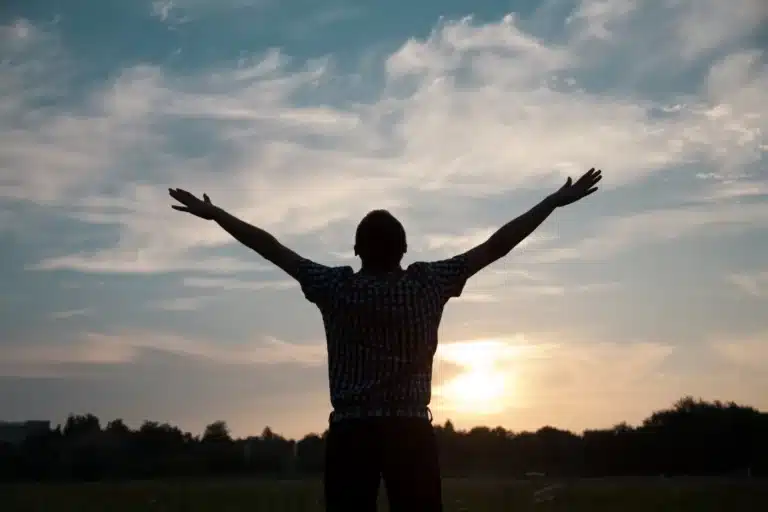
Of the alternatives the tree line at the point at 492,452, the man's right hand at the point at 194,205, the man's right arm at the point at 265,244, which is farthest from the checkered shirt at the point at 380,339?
the tree line at the point at 492,452

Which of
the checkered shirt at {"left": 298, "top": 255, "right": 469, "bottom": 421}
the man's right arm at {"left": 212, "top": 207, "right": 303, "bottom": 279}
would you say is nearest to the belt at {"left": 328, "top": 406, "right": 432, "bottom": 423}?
the checkered shirt at {"left": 298, "top": 255, "right": 469, "bottom": 421}

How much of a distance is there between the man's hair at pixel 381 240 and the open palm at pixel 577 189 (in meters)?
0.96

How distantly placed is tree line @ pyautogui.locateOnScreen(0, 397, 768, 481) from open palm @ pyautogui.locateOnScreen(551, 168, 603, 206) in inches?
2306

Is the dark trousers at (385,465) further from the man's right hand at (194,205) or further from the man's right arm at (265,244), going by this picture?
the man's right hand at (194,205)

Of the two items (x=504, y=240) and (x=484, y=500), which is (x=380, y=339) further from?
(x=484, y=500)

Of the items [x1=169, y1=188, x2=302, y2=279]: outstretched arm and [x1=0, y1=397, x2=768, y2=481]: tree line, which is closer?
[x1=169, y1=188, x2=302, y2=279]: outstretched arm

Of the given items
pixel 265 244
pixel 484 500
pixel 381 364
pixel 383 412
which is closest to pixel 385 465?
pixel 383 412

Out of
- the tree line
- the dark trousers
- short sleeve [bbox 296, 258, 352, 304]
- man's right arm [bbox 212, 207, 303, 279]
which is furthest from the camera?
the tree line

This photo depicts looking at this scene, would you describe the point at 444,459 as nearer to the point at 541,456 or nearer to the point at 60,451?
the point at 541,456

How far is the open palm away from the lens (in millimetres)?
4867

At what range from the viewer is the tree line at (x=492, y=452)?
6519cm

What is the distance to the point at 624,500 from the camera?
104ft

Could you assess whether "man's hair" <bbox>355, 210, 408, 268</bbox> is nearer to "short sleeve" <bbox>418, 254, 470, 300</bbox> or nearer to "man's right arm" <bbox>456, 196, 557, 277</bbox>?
"short sleeve" <bbox>418, 254, 470, 300</bbox>

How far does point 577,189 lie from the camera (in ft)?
16.2
